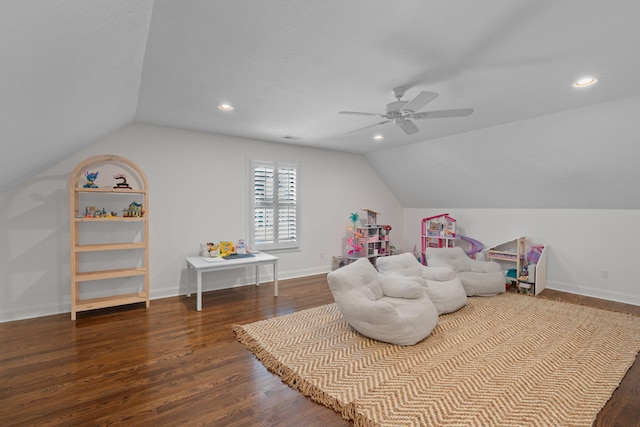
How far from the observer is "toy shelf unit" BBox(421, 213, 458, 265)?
6.01 m

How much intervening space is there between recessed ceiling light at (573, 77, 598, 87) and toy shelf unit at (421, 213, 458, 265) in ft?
11.1

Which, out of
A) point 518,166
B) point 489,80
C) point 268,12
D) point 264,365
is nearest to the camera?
point 268,12

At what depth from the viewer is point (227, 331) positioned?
3.28 metres

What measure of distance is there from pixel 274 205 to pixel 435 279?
2.91 m

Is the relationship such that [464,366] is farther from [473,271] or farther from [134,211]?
[134,211]

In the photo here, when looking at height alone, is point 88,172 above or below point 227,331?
above

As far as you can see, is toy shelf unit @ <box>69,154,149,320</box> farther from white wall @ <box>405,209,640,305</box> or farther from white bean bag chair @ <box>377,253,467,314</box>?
white wall @ <box>405,209,640,305</box>

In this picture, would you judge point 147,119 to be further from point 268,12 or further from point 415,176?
point 415,176

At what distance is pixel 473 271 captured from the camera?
488cm

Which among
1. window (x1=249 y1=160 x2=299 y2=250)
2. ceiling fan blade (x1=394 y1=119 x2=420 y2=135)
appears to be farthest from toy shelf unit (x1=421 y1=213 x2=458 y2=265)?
ceiling fan blade (x1=394 y1=119 x2=420 y2=135)

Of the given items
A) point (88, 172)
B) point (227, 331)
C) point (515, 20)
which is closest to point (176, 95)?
point (88, 172)

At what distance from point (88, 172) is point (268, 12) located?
343cm

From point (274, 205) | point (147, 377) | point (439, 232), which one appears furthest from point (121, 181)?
point (439, 232)

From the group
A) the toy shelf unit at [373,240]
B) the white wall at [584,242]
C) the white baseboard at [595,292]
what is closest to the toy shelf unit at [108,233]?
the toy shelf unit at [373,240]
